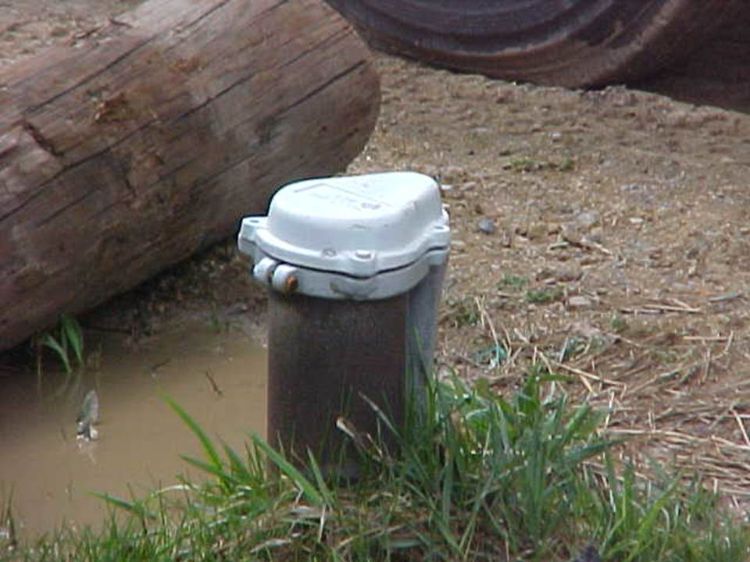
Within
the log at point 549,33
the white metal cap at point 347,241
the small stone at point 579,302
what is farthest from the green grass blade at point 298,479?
the log at point 549,33

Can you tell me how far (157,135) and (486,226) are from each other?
108cm

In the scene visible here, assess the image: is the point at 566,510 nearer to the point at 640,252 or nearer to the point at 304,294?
the point at 304,294

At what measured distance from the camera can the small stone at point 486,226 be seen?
174 inches

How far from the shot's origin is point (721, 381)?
11.6ft

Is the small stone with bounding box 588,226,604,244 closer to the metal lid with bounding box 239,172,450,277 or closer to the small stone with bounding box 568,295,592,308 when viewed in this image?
the small stone with bounding box 568,295,592,308

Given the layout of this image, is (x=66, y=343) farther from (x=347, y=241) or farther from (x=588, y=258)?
(x=588, y=258)

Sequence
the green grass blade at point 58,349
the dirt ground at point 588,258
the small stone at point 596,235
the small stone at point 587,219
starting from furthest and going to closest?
the small stone at point 587,219
the small stone at point 596,235
the green grass blade at point 58,349
the dirt ground at point 588,258

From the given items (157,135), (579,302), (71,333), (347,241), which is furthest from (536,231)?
(347,241)

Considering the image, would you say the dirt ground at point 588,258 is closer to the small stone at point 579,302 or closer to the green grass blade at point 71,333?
the small stone at point 579,302

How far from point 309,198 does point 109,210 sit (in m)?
0.97

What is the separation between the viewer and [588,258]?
13.9ft

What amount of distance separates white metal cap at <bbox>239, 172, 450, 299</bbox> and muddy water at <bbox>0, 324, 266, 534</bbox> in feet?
2.32

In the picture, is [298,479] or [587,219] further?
[587,219]

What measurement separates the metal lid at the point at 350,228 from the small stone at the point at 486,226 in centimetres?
154
